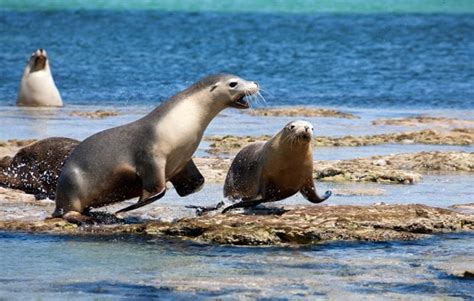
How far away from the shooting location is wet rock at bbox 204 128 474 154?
15.4 metres

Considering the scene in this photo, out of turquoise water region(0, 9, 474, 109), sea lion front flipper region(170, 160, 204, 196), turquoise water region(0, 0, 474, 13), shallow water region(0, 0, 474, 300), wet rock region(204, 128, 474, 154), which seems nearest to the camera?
shallow water region(0, 0, 474, 300)

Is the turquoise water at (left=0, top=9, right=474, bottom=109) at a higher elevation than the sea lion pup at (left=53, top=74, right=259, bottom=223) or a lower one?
lower

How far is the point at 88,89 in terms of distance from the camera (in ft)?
84.7

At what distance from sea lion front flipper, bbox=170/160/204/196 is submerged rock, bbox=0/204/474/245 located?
2.16ft

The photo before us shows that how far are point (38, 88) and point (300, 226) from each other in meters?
12.3

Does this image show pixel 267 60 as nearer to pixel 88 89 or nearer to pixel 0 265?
pixel 88 89

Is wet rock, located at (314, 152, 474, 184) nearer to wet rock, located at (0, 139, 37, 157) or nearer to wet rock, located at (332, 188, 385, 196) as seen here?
wet rock, located at (332, 188, 385, 196)

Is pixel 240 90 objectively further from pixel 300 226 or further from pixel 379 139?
pixel 379 139

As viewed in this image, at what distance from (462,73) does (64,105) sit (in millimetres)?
10632

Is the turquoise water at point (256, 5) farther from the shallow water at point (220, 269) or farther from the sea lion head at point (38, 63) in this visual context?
the shallow water at point (220, 269)

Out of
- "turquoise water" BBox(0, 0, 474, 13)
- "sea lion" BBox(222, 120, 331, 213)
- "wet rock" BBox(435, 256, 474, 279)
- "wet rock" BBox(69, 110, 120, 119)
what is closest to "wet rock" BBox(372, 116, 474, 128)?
"wet rock" BBox(69, 110, 120, 119)

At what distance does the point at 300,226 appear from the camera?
9.54 metres

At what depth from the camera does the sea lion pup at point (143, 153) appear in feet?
32.7

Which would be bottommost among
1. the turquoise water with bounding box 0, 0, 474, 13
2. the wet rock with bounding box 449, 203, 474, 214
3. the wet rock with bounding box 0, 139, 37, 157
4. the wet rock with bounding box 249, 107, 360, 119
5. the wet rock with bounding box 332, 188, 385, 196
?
the turquoise water with bounding box 0, 0, 474, 13
